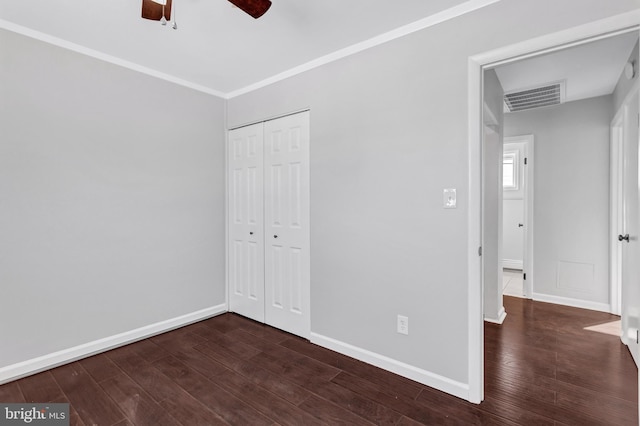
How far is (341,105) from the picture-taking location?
100 inches

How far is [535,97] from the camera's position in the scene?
11.8ft

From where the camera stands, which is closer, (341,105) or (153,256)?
(341,105)

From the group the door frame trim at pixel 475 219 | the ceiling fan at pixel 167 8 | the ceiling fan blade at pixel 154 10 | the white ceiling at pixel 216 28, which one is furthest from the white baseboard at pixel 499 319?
the ceiling fan blade at pixel 154 10

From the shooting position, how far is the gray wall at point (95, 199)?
221 centimetres

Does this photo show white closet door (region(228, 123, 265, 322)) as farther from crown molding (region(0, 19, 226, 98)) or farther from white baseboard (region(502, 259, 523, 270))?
white baseboard (region(502, 259, 523, 270))

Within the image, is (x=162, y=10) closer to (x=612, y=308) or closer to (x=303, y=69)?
(x=303, y=69)

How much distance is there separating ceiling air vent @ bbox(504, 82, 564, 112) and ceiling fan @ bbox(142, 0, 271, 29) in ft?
10.0

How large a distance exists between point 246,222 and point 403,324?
1915mm

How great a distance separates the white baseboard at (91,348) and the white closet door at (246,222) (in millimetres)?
430

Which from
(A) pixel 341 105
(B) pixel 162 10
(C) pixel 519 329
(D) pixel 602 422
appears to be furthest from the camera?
(C) pixel 519 329

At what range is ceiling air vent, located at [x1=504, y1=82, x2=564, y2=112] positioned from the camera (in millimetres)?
3348

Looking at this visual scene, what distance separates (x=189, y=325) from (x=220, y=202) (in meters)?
1.31

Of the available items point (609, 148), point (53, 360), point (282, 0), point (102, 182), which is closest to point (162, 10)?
point (282, 0)

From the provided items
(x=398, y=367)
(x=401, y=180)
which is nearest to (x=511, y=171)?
(x=401, y=180)
